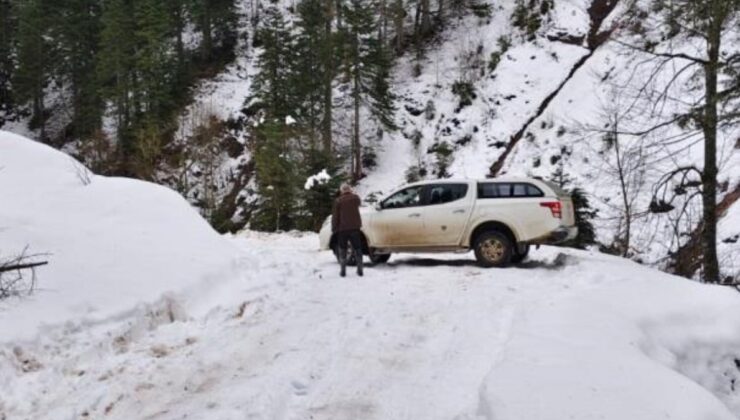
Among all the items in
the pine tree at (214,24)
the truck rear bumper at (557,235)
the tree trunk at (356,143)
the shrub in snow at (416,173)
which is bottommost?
the truck rear bumper at (557,235)

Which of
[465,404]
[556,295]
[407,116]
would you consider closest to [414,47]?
[407,116]

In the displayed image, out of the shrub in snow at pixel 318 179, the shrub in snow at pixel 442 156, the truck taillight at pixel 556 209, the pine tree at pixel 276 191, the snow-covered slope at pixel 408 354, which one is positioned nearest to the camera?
the snow-covered slope at pixel 408 354

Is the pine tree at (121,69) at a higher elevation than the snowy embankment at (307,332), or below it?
higher

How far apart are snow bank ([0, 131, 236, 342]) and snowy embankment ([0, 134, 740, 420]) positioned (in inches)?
1.2

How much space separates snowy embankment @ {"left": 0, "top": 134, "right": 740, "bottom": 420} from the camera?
4973 mm

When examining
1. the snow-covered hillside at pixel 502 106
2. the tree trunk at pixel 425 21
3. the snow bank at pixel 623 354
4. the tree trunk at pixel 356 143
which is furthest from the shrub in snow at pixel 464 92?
the snow bank at pixel 623 354

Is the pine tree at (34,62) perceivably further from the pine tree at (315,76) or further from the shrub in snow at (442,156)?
the shrub in snow at (442,156)

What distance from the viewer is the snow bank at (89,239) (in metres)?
6.70

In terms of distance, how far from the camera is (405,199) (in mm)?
12164

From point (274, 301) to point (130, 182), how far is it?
4301 mm

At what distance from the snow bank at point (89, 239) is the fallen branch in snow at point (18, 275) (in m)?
0.12

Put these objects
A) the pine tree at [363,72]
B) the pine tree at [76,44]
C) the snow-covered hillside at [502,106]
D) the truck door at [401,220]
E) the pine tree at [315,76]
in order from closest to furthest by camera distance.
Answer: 1. the truck door at [401,220]
2. the snow-covered hillside at [502,106]
3. the pine tree at [363,72]
4. the pine tree at [315,76]
5. the pine tree at [76,44]

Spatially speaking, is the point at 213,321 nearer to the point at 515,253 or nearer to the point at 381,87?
the point at 515,253

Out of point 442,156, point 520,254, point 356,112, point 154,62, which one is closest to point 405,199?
point 520,254
